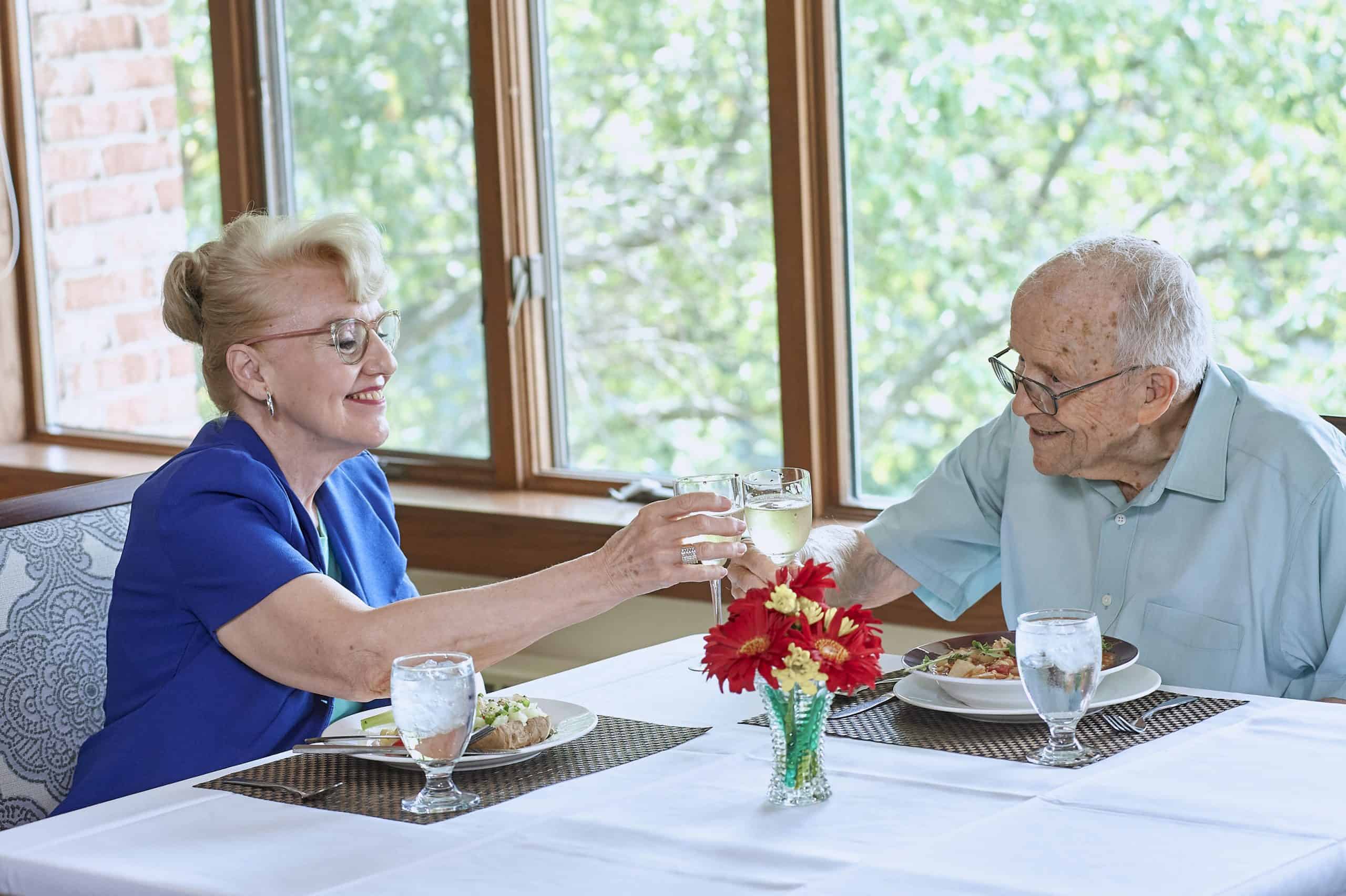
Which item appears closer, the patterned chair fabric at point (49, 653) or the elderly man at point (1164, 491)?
the elderly man at point (1164, 491)

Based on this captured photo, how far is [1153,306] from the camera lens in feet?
6.55

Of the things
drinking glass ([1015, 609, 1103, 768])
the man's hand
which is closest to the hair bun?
the man's hand

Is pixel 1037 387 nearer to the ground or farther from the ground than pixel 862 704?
farther from the ground

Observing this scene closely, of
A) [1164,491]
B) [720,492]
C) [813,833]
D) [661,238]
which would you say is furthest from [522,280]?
[813,833]

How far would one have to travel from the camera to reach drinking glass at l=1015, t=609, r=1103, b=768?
145 cm

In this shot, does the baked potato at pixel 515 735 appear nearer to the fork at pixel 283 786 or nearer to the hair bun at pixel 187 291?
the fork at pixel 283 786

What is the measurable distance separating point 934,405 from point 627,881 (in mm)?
1899

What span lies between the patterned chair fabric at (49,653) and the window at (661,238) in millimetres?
1347

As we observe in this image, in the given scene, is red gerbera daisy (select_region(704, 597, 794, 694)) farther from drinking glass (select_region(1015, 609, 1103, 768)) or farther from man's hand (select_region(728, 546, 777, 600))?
man's hand (select_region(728, 546, 777, 600))

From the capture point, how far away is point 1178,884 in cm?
117

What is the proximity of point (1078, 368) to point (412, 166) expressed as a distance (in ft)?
6.74

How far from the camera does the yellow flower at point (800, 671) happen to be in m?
1.38

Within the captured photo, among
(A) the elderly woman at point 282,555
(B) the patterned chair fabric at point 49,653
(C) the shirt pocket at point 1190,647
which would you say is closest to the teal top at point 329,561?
(A) the elderly woman at point 282,555

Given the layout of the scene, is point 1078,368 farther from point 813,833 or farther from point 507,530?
point 507,530
